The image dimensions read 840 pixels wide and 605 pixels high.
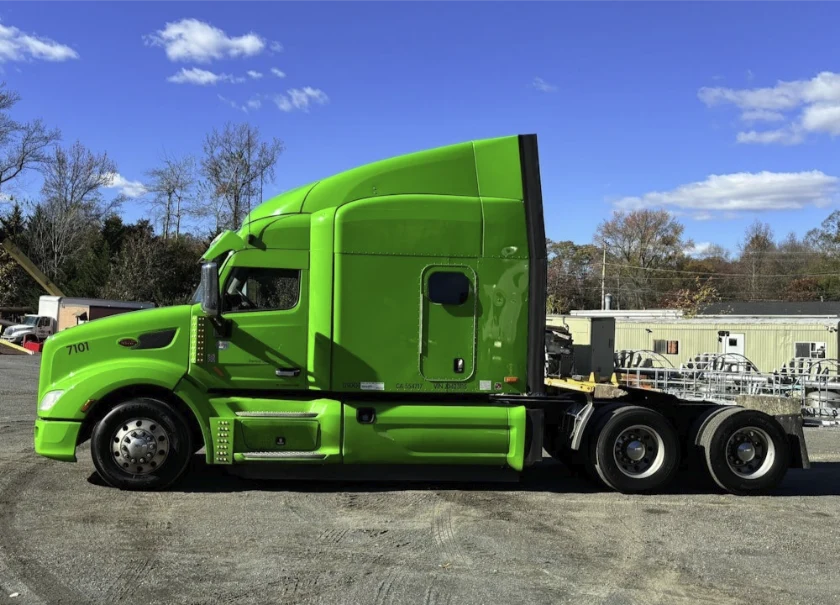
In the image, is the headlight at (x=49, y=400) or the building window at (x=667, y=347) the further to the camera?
the building window at (x=667, y=347)

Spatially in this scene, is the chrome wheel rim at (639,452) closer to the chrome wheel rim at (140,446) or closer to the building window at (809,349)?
the chrome wheel rim at (140,446)

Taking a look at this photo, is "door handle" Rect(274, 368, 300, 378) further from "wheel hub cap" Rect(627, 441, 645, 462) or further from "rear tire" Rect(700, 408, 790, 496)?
"rear tire" Rect(700, 408, 790, 496)

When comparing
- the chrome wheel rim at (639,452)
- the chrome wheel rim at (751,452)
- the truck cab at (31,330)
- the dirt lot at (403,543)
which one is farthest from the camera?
the truck cab at (31,330)

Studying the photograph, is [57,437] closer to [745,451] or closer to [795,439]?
[745,451]

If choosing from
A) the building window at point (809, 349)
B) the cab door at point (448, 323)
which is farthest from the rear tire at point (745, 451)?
the building window at point (809, 349)

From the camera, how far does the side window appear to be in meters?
7.36

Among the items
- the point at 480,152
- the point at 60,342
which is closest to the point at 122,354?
the point at 60,342

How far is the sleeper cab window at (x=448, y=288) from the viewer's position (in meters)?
7.41

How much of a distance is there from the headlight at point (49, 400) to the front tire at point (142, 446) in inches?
19.5

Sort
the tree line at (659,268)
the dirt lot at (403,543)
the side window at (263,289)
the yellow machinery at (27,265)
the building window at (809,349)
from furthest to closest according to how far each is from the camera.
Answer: the tree line at (659,268)
the yellow machinery at (27,265)
the building window at (809,349)
the side window at (263,289)
the dirt lot at (403,543)

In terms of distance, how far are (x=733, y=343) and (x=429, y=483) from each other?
81.6 feet

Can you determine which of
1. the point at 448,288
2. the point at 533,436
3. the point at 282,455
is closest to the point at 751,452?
the point at 533,436

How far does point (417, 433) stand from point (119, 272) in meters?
47.0

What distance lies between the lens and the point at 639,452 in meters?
7.68
